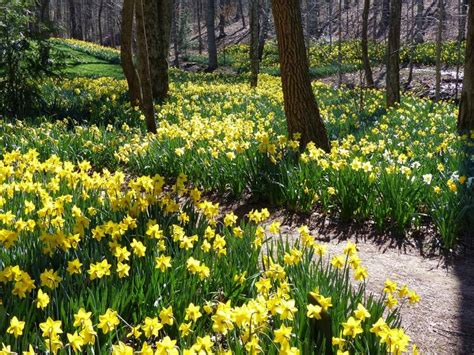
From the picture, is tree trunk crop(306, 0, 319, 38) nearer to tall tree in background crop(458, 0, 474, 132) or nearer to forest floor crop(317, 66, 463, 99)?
forest floor crop(317, 66, 463, 99)

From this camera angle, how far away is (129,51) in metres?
8.73

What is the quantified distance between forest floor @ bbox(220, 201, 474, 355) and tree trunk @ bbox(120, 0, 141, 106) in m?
4.27

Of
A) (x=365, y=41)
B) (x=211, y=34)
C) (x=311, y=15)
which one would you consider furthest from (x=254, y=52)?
(x=311, y=15)

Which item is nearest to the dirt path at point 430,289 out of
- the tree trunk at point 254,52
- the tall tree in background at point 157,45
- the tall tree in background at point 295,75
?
the tall tree in background at point 295,75

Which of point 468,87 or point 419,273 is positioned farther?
point 468,87

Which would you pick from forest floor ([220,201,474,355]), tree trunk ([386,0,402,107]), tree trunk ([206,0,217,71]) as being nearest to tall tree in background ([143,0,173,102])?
tree trunk ([386,0,402,107])

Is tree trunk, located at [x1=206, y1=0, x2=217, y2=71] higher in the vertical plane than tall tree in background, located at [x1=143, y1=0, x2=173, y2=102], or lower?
higher

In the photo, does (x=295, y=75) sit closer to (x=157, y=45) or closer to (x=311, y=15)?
(x=157, y=45)

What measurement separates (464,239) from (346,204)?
107 centimetres

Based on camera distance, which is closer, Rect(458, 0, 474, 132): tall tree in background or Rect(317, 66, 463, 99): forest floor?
Rect(458, 0, 474, 132): tall tree in background

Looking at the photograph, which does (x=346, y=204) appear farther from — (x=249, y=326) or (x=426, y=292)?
(x=249, y=326)

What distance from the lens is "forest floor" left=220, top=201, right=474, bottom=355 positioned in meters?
3.00

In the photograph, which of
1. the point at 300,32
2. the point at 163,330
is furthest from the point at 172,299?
the point at 300,32

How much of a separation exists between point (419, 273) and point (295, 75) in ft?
9.86
